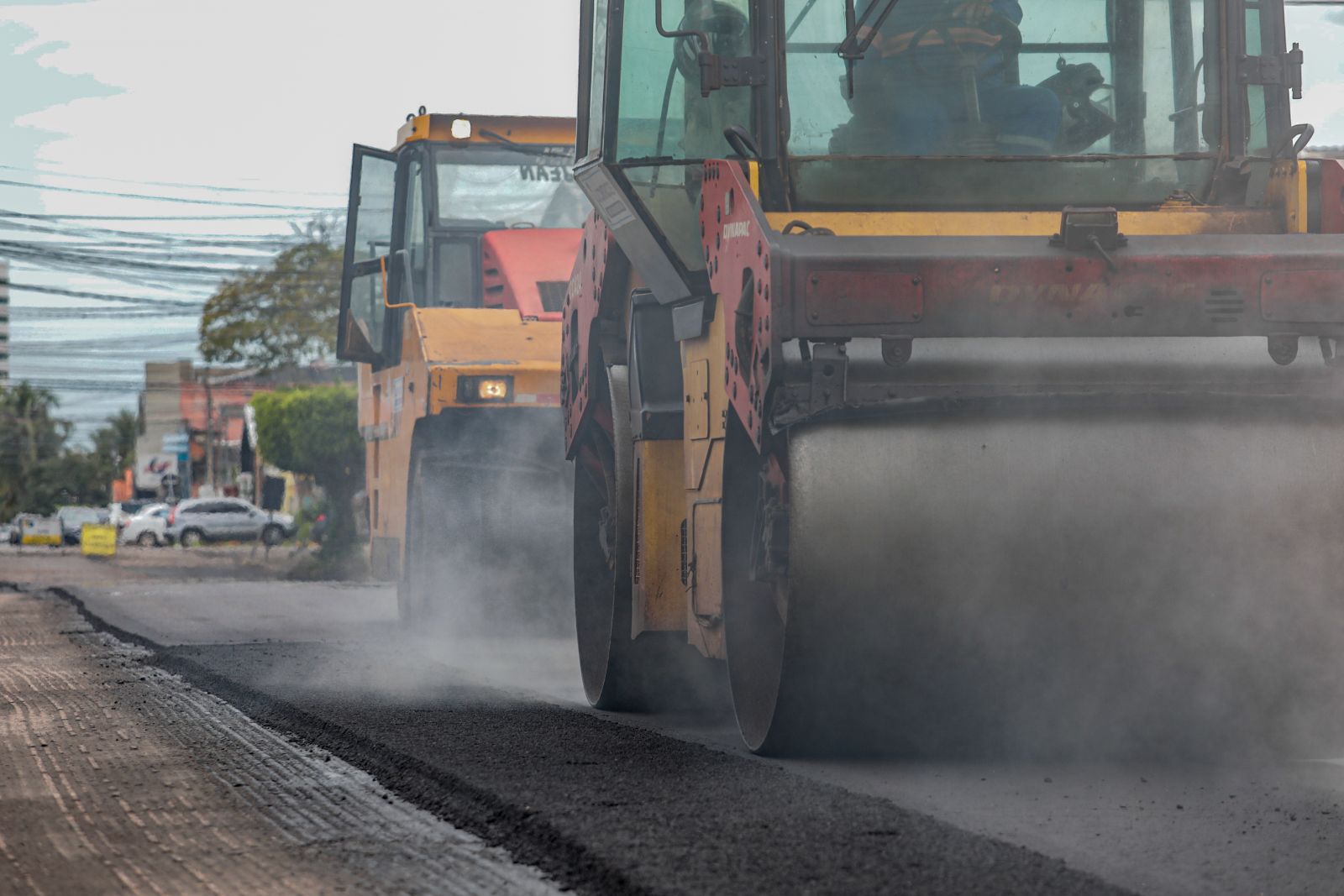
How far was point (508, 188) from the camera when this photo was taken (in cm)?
1436

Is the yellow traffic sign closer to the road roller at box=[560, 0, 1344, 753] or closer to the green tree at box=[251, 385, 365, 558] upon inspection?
the green tree at box=[251, 385, 365, 558]

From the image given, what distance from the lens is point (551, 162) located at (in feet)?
46.8

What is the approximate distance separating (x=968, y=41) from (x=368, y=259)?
8.37m

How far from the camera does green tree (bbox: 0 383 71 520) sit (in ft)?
402

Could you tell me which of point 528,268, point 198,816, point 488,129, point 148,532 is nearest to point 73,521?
point 148,532

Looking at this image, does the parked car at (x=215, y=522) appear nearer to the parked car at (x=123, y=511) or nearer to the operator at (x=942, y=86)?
the parked car at (x=123, y=511)

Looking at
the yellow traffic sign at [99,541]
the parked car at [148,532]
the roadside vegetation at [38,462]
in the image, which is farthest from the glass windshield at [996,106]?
the roadside vegetation at [38,462]

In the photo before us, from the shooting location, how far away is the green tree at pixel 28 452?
402 feet

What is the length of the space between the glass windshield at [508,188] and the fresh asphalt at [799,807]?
5.93m

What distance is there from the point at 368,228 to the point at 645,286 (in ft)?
23.5

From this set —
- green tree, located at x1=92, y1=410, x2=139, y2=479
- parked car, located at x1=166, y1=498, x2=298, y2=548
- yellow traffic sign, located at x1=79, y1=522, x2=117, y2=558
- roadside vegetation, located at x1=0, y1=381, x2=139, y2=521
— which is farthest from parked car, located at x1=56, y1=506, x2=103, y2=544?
green tree, located at x1=92, y1=410, x2=139, y2=479

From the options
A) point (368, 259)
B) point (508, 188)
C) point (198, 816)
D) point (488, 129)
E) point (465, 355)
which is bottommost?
point (198, 816)

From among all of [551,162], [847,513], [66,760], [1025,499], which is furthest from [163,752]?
[551,162]

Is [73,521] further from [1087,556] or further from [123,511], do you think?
[1087,556]
